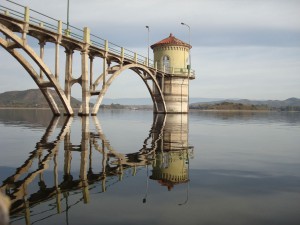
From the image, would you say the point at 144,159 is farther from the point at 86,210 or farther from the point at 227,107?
the point at 227,107

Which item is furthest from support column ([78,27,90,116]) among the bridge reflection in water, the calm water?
the calm water

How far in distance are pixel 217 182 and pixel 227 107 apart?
114710 millimetres

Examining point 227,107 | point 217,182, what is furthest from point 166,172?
point 227,107

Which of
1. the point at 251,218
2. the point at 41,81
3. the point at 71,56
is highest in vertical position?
the point at 71,56

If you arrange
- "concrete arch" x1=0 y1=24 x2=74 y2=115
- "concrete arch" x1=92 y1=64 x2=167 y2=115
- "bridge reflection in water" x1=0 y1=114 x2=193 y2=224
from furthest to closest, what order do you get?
"concrete arch" x1=92 y1=64 x2=167 y2=115 → "concrete arch" x1=0 y1=24 x2=74 y2=115 → "bridge reflection in water" x1=0 y1=114 x2=193 y2=224

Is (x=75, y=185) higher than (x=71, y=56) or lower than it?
lower

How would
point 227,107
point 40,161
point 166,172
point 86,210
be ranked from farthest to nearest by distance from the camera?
point 227,107 → point 40,161 → point 166,172 → point 86,210

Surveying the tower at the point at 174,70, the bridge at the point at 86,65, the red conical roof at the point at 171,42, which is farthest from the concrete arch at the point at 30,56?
the red conical roof at the point at 171,42

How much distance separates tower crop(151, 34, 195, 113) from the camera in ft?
152

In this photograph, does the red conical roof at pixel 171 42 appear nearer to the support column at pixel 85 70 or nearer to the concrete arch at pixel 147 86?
the concrete arch at pixel 147 86

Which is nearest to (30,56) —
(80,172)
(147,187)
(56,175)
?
(80,172)

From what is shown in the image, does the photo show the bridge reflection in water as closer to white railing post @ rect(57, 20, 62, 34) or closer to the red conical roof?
white railing post @ rect(57, 20, 62, 34)

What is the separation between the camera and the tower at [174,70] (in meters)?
46.2

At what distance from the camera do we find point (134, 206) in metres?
4.33
